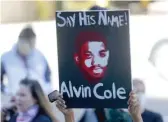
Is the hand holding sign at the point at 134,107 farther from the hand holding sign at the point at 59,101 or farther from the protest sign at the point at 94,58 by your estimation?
the hand holding sign at the point at 59,101

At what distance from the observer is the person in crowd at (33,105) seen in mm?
1156

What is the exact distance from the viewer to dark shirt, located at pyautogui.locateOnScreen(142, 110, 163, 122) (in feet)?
3.63

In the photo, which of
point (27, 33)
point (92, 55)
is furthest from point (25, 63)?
point (92, 55)

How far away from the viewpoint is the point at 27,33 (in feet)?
3.77

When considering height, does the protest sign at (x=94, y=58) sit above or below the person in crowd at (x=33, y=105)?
above

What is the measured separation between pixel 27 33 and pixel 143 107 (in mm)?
372

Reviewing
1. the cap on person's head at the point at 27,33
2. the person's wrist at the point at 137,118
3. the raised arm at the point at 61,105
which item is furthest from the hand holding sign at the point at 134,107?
the cap on person's head at the point at 27,33

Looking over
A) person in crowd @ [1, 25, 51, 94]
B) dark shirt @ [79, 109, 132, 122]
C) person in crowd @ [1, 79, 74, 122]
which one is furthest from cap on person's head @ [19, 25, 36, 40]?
dark shirt @ [79, 109, 132, 122]

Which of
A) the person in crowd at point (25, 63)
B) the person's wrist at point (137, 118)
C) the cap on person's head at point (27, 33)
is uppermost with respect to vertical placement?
the cap on person's head at point (27, 33)

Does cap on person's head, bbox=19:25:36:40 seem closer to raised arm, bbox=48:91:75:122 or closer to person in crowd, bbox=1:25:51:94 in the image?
person in crowd, bbox=1:25:51:94

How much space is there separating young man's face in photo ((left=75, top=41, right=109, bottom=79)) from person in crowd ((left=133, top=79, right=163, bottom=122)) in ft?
A: 0.32

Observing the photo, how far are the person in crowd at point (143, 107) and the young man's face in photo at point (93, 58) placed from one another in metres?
0.10

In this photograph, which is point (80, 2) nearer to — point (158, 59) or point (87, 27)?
point (87, 27)

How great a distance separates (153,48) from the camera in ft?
3.54
